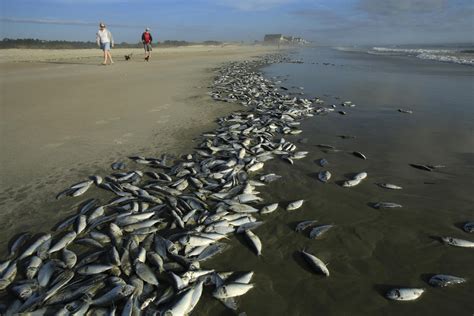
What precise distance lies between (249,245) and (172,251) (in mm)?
891

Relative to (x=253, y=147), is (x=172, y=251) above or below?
below

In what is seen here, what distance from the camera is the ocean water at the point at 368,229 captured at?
2936 millimetres

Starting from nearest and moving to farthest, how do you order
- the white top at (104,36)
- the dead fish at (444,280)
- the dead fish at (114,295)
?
the dead fish at (114,295), the dead fish at (444,280), the white top at (104,36)

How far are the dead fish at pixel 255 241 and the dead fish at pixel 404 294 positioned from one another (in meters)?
1.35

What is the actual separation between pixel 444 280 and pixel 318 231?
4.39 feet

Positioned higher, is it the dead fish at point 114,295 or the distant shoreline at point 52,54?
the distant shoreline at point 52,54

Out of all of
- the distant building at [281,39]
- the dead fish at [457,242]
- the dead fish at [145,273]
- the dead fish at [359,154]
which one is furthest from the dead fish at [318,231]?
the distant building at [281,39]

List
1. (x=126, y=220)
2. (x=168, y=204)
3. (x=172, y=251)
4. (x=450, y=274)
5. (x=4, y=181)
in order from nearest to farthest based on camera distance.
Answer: (x=450, y=274) → (x=172, y=251) → (x=126, y=220) → (x=168, y=204) → (x=4, y=181)

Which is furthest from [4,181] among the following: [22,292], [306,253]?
[306,253]

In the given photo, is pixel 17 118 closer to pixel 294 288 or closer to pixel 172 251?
pixel 172 251

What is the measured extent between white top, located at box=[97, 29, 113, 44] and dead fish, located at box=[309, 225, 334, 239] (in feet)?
69.7

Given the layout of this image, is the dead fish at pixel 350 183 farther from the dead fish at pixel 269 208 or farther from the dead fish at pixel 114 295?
the dead fish at pixel 114 295

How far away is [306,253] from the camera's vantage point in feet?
11.4

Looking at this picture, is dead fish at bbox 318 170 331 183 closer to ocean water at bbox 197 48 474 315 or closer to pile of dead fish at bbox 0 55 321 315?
ocean water at bbox 197 48 474 315
